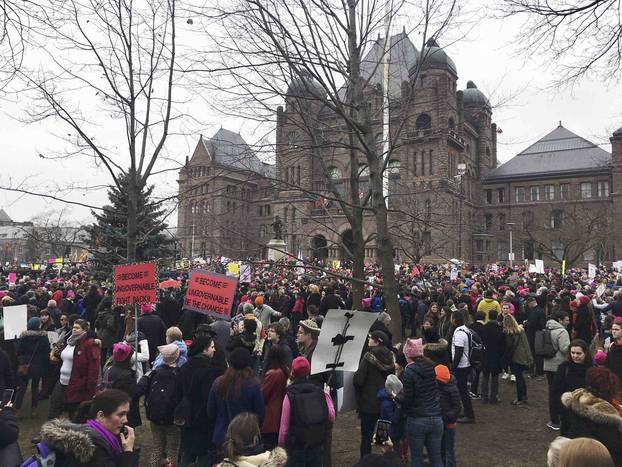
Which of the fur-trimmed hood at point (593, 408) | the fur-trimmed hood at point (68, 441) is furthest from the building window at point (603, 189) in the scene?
the fur-trimmed hood at point (68, 441)

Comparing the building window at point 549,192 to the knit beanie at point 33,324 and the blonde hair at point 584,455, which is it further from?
the blonde hair at point 584,455

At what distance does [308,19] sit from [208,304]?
5.07 metres

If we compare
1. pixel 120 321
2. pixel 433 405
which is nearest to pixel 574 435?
pixel 433 405

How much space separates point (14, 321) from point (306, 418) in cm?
683

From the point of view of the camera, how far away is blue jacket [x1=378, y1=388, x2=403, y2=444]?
5234 mm

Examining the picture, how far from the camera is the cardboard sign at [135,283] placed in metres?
7.63

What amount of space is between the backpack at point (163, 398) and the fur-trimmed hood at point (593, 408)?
13.1 ft

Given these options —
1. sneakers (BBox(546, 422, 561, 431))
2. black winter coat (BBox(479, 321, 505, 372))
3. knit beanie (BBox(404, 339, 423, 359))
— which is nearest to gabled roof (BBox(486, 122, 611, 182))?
black winter coat (BBox(479, 321, 505, 372))

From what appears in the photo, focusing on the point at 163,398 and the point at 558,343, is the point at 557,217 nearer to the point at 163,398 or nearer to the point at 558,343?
Result: the point at 558,343

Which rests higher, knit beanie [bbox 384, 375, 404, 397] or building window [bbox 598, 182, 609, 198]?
building window [bbox 598, 182, 609, 198]

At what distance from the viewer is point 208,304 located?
8.33 metres

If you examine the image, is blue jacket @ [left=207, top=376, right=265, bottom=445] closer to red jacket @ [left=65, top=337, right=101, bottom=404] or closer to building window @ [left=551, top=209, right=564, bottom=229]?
red jacket @ [left=65, top=337, right=101, bottom=404]

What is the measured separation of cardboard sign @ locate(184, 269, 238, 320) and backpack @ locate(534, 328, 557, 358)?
5409 millimetres

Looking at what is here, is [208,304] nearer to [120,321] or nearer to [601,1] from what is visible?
[120,321]
